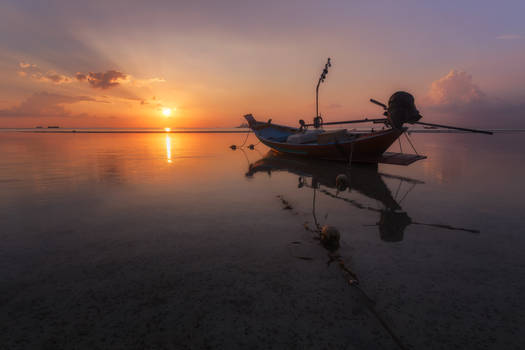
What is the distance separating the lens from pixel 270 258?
5.04 m

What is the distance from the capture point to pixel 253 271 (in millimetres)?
4590

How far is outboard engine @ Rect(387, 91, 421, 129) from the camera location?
14.7m

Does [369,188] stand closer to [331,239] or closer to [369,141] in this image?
[369,141]

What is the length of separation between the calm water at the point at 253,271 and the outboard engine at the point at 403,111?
6.50 m

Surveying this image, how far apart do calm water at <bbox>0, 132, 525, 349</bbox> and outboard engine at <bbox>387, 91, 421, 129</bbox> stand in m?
6.50

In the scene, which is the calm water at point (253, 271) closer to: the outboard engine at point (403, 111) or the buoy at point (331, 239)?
the buoy at point (331, 239)

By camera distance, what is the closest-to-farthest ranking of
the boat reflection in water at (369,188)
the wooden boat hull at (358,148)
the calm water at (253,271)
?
the calm water at (253,271) → the boat reflection in water at (369,188) → the wooden boat hull at (358,148)

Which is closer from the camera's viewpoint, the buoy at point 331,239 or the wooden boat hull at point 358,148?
the buoy at point 331,239

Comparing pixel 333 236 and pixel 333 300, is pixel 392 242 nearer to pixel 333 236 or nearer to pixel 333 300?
pixel 333 236

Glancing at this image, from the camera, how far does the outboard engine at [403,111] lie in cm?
1467

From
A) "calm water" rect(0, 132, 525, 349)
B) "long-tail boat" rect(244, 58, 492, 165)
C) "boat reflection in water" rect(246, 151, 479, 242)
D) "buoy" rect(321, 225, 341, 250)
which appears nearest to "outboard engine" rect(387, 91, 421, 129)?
"long-tail boat" rect(244, 58, 492, 165)

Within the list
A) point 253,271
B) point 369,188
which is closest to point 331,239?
point 253,271

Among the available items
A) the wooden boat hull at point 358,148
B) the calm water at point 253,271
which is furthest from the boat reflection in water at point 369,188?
the wooden boat hull at point 358,148

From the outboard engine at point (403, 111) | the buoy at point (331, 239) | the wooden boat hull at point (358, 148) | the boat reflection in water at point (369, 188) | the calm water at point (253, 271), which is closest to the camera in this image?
the calm water at point (253, 271)
